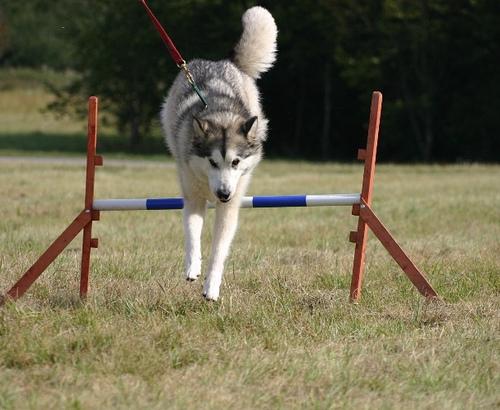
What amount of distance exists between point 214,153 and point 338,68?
2560 cm

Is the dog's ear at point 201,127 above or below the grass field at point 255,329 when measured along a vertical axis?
above

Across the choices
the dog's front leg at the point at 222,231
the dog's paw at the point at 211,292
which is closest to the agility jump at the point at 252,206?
the dog's front leg at the point at 222,231

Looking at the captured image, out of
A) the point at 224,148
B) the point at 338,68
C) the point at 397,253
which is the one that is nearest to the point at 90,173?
the point at 224,148

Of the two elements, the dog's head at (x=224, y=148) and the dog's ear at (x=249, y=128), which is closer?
the dog's head at (x=224, y=148)

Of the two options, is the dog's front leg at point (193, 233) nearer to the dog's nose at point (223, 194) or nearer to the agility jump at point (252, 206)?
the agility jump at point (252, 206)

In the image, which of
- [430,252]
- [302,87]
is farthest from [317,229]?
[302,87]

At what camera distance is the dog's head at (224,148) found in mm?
6230

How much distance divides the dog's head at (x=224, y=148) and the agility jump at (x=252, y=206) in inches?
13.8

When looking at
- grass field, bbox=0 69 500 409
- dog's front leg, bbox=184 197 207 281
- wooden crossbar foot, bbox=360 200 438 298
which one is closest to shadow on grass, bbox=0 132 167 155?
grass field, bbox=0 69 500 409

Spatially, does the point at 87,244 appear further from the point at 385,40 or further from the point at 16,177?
the point at 385,40

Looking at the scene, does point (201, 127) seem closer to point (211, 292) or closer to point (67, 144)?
point (211, 292)

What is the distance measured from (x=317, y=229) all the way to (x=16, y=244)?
3.71m

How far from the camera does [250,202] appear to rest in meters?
6.64

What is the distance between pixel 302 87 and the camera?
108ft
